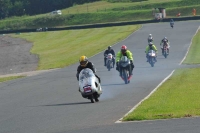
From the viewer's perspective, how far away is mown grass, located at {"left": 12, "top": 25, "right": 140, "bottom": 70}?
154 feet

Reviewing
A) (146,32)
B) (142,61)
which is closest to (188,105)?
(142,61)

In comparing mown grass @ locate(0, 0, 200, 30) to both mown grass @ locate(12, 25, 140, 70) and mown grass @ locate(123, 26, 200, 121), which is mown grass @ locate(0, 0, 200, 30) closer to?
mown grass @ locate(12, 25, 140, 70)

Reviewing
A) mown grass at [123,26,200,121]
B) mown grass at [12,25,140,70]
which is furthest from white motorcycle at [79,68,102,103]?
mown grass at [12,25,140,70]

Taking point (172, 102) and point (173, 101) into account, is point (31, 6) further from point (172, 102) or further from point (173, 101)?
point (172, 102)

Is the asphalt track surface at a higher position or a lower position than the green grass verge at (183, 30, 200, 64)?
higher

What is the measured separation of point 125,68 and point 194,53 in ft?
61.0

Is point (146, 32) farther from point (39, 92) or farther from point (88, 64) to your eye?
point (88, 64)

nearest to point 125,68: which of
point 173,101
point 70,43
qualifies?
point 173,101

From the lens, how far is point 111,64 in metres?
34.0

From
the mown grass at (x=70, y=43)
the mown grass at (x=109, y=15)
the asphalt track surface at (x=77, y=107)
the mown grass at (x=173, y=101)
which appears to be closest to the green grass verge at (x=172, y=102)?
the mown grass at (x=173, y=101)

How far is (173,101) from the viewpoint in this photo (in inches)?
644

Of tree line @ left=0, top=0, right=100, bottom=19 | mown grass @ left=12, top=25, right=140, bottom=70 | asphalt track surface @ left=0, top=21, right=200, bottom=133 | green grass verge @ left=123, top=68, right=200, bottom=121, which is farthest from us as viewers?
tree line @ left=0, top=0, right=100, bottom=19

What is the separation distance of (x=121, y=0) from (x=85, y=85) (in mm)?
109889

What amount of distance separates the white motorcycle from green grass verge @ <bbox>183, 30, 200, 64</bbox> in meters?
17.4
